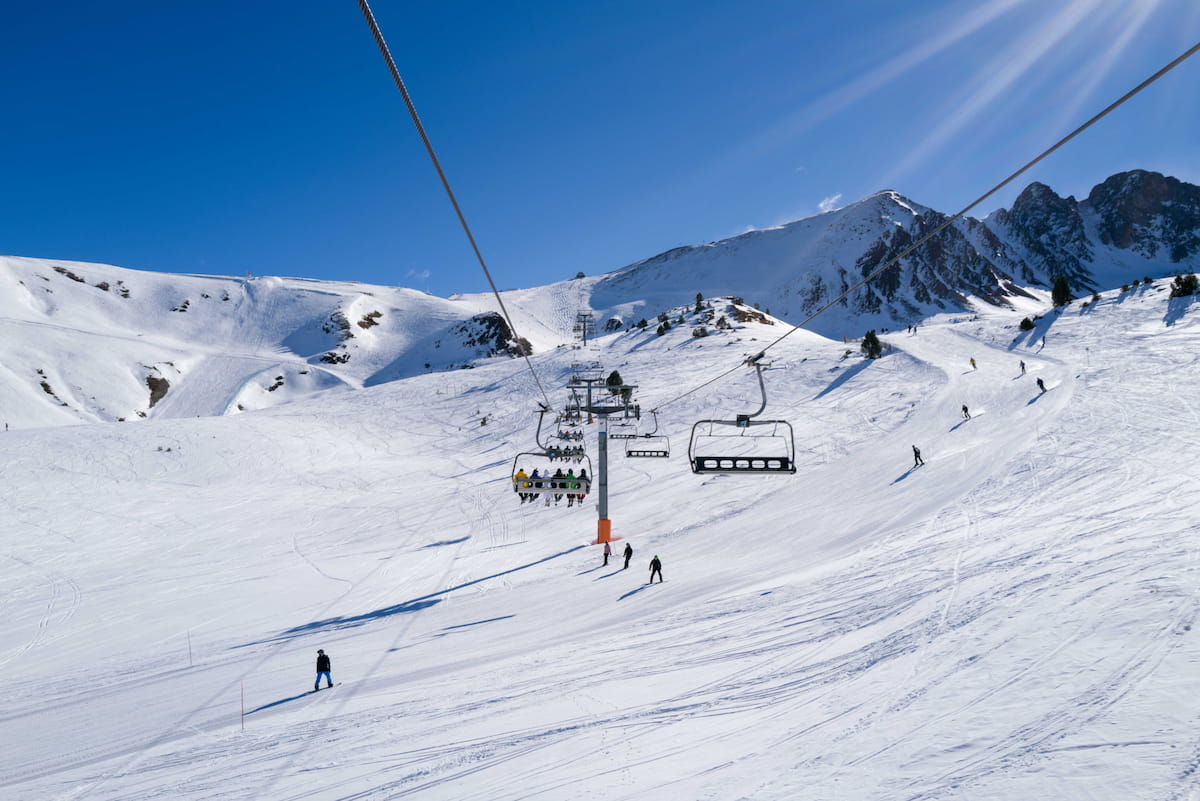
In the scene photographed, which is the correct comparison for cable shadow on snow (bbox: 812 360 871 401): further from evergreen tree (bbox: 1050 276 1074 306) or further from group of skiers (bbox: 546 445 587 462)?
group of skiers (bbox: 546 445 587 462)

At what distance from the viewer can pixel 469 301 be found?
152 m

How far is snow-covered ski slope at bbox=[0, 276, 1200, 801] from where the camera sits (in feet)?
24.0

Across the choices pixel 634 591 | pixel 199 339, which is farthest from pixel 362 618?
pixel 199 339

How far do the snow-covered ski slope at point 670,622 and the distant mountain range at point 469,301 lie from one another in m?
57.5

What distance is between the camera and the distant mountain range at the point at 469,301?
269 feet

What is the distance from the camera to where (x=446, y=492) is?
105ft

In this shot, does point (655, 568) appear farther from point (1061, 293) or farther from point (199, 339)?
point (199, 339)

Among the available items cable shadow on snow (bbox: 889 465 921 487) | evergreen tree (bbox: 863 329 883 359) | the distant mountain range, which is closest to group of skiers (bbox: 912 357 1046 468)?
cable shadow on snow (bbox: 889 465 921 487)

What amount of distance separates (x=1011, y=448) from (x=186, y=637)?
2971 centimetres

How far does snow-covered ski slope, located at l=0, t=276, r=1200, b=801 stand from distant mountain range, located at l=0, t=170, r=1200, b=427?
57.5 meters

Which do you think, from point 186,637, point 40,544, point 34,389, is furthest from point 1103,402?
point 34,389

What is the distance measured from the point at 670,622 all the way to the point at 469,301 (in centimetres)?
14725

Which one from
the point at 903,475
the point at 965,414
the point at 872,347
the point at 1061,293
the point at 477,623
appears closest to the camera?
the point at 477,623

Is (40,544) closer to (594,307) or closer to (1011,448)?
(1011,448)
